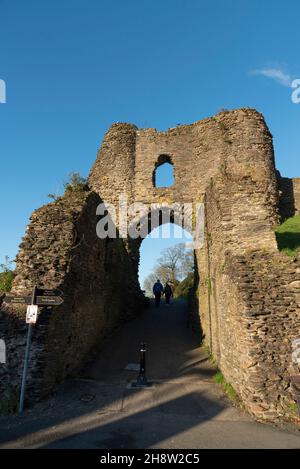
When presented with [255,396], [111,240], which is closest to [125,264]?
[111,240]

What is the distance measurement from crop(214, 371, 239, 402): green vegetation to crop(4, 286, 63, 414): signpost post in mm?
4392

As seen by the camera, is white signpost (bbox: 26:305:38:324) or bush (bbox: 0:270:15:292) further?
bush (bbox: 0:270:15:292)

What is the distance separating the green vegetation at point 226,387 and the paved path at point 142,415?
17 cm

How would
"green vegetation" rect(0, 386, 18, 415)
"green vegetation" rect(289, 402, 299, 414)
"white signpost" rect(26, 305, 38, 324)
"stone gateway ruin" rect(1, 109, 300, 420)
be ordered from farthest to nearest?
"white signpost" rect(26, 305, 38, 324) < "stone gateway ruin" rect(1, 109, 300, 420) < "green vegetation" rect(0, 386, 18, 415) < "green vegetation" rect(289, 402, 299, 414)

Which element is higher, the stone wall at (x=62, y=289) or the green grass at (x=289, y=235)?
the green grass at (x=289, y=235)

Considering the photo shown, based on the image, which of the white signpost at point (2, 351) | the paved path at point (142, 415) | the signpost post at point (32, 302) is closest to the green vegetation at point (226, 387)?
the paved path at point (142, 415)

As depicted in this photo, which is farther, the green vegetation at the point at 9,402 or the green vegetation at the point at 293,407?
the green vegetation at the point at 9,402

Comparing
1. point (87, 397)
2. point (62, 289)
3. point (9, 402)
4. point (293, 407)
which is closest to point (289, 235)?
point (293, 407)

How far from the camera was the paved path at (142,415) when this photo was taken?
5180mm

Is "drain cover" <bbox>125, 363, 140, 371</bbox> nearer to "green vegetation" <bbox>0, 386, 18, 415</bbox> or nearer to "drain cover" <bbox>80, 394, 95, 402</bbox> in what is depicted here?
"drain cover" <bbox>80, 394, 95, 402</bbox>

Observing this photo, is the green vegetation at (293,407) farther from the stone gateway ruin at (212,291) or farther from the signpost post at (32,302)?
the signpost post at (32,302)

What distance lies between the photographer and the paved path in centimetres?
518

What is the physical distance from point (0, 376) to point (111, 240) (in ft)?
22.3

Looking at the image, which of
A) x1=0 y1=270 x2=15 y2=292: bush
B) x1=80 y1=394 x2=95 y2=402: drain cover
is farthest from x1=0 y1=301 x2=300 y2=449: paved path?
x1=0 y1=270 x2=15 y2=292: bush
